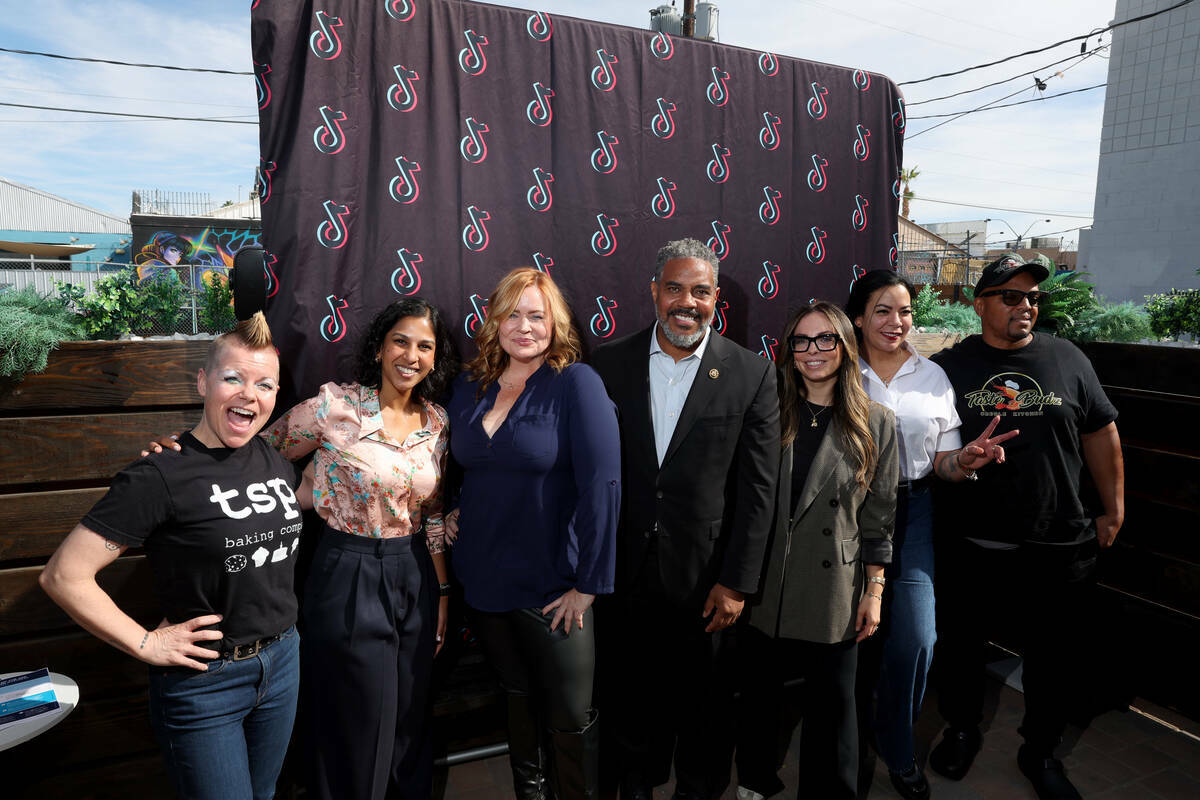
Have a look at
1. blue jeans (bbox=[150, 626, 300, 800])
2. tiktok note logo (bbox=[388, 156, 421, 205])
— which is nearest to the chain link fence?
tiktok note logo (bbox=[388, 156, 421, 205])

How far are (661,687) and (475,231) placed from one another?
6.83 ft

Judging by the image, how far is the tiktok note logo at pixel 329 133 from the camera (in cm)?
257

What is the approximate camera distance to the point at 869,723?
112 inches

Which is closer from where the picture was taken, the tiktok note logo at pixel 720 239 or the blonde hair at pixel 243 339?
the blonde hair at pixel 243 339

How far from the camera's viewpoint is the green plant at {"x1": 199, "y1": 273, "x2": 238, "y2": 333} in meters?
2.91

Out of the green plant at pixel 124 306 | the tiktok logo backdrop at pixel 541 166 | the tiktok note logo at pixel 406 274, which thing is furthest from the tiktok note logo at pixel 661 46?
the green plant at pixel 124 306

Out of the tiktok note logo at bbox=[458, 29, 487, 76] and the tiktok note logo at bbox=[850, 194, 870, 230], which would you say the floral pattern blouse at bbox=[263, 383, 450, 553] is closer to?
the tiktok note logo at bbox=[458, 29, 487, 76]

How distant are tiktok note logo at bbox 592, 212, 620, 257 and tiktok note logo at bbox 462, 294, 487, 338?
0.61 m

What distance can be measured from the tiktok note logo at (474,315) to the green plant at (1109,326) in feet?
11.1

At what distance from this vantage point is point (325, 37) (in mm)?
2553

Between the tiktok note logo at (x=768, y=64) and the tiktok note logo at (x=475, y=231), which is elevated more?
the tiktok note logo at (x=768, y=64)

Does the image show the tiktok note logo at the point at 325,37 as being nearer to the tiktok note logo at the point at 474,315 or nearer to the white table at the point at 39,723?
the tiktok note logo at the point at 474,315

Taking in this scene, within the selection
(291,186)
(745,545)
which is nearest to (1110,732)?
(745,545)

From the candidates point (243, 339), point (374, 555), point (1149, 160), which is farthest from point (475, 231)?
point (1149, 160)
